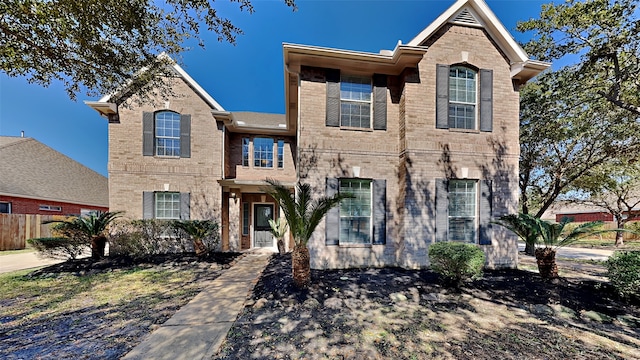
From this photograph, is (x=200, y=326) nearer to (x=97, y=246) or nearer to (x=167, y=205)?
(x=97, y=246)

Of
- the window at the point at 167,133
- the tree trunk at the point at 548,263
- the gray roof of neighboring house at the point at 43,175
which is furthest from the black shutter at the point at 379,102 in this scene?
the gray roof of neighboring house at the point at 43,175

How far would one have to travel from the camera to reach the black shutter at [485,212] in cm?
735

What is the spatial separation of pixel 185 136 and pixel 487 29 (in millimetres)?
11407

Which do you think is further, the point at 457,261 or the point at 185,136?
the point at 185,136

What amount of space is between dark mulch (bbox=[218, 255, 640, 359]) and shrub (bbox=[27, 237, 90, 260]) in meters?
6.66

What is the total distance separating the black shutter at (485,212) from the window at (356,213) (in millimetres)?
3298

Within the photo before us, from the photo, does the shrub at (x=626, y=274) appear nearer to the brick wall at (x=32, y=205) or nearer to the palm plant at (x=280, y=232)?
the palm plant at (x=280, y=232)

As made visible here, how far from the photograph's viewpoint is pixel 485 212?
24.2 feet

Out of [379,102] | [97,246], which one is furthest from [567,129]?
[97,246]

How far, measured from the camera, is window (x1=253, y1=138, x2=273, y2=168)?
1180 cm

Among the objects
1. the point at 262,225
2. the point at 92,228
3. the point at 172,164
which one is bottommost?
the point at 262,225

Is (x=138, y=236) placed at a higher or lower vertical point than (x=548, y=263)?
lower

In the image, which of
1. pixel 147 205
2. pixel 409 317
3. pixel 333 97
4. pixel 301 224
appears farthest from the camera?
pixel 147 205

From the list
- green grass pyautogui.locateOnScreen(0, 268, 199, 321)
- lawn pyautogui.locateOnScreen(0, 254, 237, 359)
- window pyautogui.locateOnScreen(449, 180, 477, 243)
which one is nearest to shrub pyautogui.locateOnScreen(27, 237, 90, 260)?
lawn pyautogui.locateOnScreen(0, 254, 237, 359)
